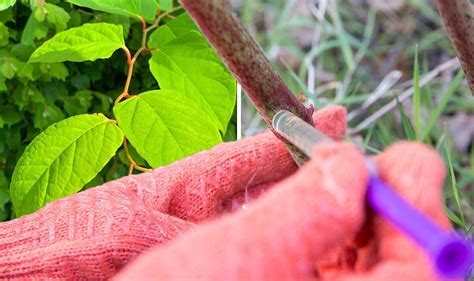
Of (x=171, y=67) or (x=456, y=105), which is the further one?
(x=456, y=105)

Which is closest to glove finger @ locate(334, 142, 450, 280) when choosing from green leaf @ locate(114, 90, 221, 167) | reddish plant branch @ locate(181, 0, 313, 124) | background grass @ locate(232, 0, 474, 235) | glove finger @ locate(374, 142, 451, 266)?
glove finger @ locate(374, 142, 451, 266)

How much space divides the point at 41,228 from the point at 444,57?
129 centimetres

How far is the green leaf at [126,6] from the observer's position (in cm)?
79

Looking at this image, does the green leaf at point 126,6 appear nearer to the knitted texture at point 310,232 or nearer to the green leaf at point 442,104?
the green leaf at point 442,104

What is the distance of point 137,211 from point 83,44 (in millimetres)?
282

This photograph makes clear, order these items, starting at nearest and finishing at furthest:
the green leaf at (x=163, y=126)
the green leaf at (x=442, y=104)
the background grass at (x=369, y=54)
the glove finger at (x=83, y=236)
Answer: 1. the glove finger at (x=83, y=236)
2. the green leaf at (x=163, y=126)
3. the green leaf at (x=442, y=104)
4. the background grass at (x=369, y=54)

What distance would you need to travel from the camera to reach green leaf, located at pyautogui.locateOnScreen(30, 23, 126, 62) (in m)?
0.80

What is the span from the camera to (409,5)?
1736 mm

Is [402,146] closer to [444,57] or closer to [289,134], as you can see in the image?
[289,134]

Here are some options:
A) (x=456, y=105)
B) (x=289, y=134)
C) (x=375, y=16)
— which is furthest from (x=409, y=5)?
(x=289, y=134)

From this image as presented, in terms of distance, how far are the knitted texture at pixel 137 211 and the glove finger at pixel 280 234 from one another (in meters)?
0.23

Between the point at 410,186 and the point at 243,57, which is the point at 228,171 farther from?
the point at 410,186

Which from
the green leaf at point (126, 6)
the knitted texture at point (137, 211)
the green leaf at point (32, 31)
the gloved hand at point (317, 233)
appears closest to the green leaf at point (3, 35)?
the green leaf at point (32, 31)

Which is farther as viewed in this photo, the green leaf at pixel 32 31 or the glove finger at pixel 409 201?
the green leaf at pixel 32 31
